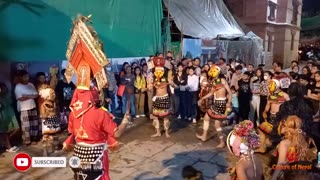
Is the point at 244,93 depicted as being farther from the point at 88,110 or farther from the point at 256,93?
the point at 88,110

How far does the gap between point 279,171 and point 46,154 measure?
14.6 feet

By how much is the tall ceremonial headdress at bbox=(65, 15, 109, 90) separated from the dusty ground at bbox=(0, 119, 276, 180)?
→ 7.51ft

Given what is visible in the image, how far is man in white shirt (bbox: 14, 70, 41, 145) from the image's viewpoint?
20.9 feet

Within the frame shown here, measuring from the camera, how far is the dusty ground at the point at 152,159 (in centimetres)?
535

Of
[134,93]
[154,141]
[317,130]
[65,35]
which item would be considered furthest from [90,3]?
[317,130]

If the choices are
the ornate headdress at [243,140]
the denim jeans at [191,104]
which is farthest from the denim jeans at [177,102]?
the ornate headdress at [243,140]

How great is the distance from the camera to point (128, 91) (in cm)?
891

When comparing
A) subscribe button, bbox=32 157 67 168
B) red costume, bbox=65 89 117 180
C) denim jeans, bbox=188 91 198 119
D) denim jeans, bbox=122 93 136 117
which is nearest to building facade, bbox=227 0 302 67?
denim jeans, bbox=188 91 198 119

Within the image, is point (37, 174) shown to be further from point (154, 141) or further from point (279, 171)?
point (279, 171)

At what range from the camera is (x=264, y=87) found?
23.0 feet

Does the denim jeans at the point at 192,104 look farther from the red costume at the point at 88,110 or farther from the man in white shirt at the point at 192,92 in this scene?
the red costume at the point at 88,110

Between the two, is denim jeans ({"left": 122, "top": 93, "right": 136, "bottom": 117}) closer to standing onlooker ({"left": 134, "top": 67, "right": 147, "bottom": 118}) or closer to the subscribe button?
standing onlooker ({"left": 134, "top": 67, "right": 147, "bottom": 118})

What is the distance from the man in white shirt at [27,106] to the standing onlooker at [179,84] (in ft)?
11.7

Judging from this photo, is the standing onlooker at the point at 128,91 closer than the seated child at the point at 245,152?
No
